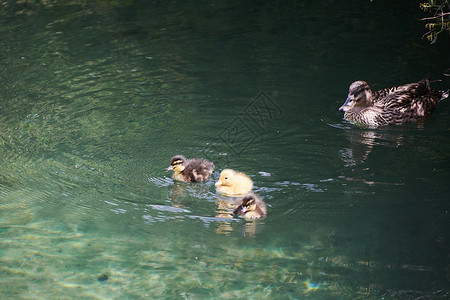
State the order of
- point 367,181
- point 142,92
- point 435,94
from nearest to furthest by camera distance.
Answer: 1. point 367,181
2. point 435,94
3. point 142,92

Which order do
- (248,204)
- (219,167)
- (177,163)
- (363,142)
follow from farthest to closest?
1. (363,142)
2. (219,167)
3. (177,163)
4. (248,204)

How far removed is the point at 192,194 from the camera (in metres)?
5.92

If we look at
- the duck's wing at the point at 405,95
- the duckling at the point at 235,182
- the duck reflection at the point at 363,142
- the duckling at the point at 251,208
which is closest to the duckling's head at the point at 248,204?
the duckling at the point at 251,208

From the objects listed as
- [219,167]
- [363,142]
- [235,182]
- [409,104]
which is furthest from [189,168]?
[409,104]

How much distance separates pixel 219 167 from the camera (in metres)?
6.40

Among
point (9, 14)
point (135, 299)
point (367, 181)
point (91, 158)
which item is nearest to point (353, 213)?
point (367, 181)

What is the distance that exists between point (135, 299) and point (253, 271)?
98 centimetres

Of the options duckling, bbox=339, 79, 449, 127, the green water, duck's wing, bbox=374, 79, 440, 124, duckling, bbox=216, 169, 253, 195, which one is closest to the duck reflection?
the green water

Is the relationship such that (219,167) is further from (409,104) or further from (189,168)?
(409,104)

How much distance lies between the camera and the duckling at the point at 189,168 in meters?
6.07

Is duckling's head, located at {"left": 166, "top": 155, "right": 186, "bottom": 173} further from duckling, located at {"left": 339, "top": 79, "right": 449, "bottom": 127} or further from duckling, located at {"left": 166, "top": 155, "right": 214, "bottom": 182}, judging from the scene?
duckling, located at {"left": 339, "top": 79, "right": 449, "bottom": 127}

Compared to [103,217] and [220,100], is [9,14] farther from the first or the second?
[103,217]

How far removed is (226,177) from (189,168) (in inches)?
18.5

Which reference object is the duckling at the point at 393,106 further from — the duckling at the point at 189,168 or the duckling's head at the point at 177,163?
the duckling's head at the point at 177,163
